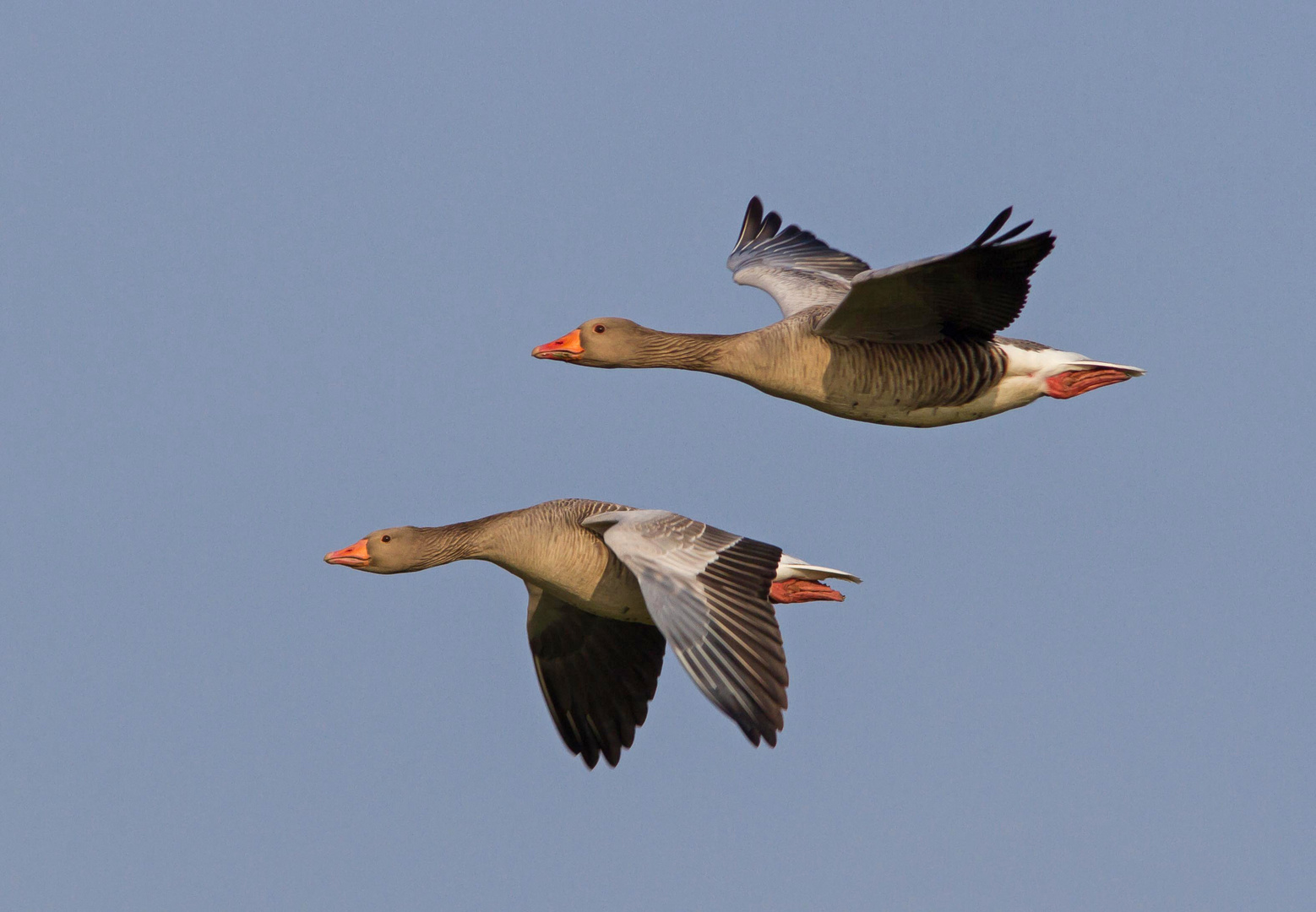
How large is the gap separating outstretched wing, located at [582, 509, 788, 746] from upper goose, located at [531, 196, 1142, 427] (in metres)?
1.73

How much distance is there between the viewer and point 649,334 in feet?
39.4

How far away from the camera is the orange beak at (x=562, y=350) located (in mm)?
11930

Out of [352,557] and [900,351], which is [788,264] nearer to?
[900,351]

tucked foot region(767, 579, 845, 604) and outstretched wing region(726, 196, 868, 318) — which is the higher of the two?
outstretched wing region(726, 196, 868, 318)

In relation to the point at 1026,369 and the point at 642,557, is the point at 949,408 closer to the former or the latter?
the point at 1026,369

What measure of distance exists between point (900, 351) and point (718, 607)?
8.71 ft

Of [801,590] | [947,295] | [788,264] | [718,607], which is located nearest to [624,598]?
[718,607]

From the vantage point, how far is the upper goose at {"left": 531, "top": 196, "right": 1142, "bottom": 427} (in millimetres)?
10977

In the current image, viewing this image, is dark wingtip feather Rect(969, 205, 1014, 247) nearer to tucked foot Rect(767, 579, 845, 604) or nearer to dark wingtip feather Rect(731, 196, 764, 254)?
tucked foot Rect(767, 579, 845, 604)

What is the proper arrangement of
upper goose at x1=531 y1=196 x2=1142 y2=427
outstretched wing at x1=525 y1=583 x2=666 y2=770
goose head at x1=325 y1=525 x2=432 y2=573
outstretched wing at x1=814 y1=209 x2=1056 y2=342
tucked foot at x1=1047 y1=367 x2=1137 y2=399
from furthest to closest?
tucked foot at x1=1047 y1=367 x2=1137 y2=399
outstretched wing at x1=525 y1=583 x2=666 y2=770
goose head at x1=325 y1=525 x2=432 y2=573
upper goose at x1=531 y1=196 x2=1142 y2=427
outstretched wing at x1=814 y1=209 x2=1056 y2=342

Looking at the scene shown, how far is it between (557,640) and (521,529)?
4.21 feet

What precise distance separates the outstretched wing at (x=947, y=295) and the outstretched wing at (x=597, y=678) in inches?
95.7

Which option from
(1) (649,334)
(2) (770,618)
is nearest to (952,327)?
(1) (649,334)

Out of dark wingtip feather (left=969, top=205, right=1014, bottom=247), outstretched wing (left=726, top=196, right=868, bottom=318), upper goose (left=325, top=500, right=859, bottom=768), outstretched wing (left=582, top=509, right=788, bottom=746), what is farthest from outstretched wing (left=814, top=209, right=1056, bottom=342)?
outstretched wing (left=726, top=196, right=868, bottom=318)
